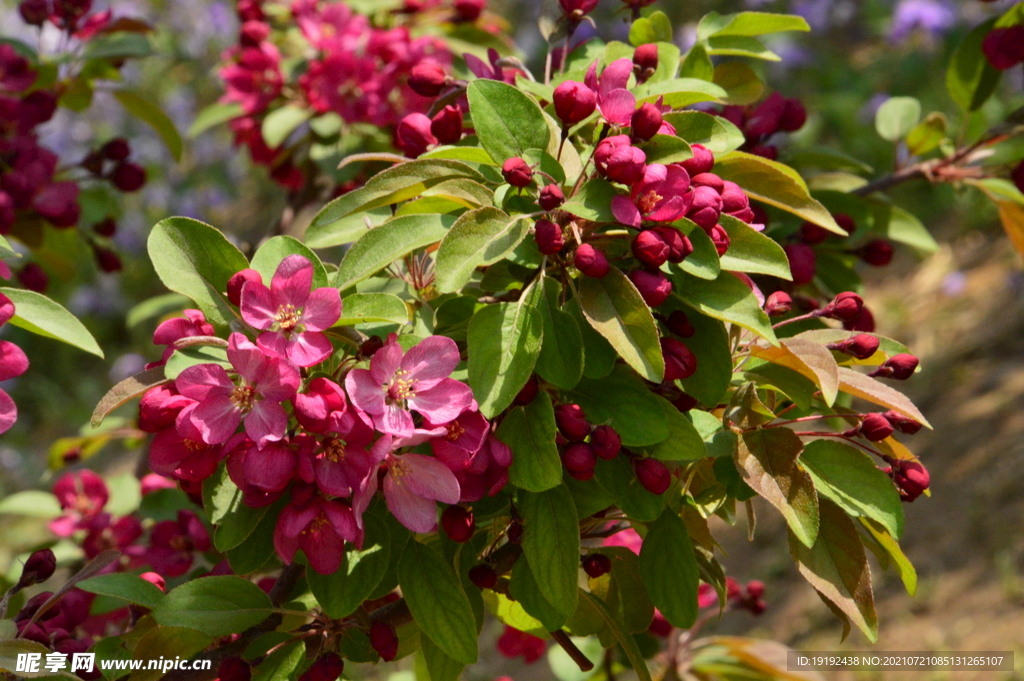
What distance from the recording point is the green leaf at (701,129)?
42.7 inches

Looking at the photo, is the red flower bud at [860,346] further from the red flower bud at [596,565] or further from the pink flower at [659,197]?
the red flower bud at [596,565]

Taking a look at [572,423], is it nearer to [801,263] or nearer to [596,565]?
[596,565]

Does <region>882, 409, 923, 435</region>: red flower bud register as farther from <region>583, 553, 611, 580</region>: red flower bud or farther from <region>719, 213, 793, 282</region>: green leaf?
<region>583, 553, 611, 580</region>: red flower bud

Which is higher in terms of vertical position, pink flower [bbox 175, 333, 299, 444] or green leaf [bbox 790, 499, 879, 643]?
pink flower [bbox 175, 333, 299, 444]

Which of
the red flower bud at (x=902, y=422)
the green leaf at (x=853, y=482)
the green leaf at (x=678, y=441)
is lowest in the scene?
the green leaf at (x=853, y=482)

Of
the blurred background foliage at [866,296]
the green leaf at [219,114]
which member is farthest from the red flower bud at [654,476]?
the green leaf at [219,114]

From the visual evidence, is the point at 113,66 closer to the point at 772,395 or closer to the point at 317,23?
the point at 317,23

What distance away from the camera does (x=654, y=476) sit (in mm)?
998

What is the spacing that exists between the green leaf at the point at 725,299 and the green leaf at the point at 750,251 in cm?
2

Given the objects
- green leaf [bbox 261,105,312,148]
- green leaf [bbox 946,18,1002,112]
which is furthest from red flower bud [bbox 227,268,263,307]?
A: green leaf [bbox 946,18,1002,112]

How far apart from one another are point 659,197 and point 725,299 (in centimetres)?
14

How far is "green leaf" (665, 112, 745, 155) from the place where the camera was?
1.08 meters

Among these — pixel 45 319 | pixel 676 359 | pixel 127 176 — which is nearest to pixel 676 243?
pixel 676 359

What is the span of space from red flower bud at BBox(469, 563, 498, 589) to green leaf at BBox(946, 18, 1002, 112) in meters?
1.38
